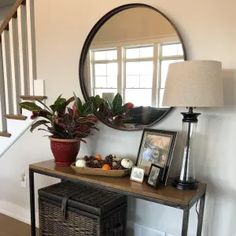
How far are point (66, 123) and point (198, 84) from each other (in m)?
0.90

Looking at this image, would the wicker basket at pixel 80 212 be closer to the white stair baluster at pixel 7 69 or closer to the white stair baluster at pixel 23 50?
the white stair baluster at pixel 23 50

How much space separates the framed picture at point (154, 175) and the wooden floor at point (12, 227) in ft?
4.62

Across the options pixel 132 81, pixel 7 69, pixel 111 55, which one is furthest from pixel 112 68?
pixel 7 69

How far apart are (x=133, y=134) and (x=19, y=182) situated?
1366 mm

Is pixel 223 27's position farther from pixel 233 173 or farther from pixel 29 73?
pixel 29 73

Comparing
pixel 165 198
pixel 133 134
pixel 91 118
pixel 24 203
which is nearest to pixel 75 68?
pixel 91 118

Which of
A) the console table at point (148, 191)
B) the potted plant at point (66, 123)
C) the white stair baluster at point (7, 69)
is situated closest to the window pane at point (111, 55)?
the potted plant at point (66, 123)

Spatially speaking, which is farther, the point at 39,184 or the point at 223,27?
the point at 39,184

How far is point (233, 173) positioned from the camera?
1507 millimetres

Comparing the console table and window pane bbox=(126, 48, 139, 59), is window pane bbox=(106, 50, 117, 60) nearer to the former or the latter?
window pane bbox=(126, 48, 139, 59)

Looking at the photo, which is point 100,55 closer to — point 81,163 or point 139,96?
point 139,96

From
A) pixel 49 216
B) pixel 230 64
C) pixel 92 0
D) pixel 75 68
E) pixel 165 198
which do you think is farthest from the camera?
pixel 75 68

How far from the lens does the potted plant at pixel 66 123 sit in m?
1.76

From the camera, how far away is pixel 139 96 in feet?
5.76
